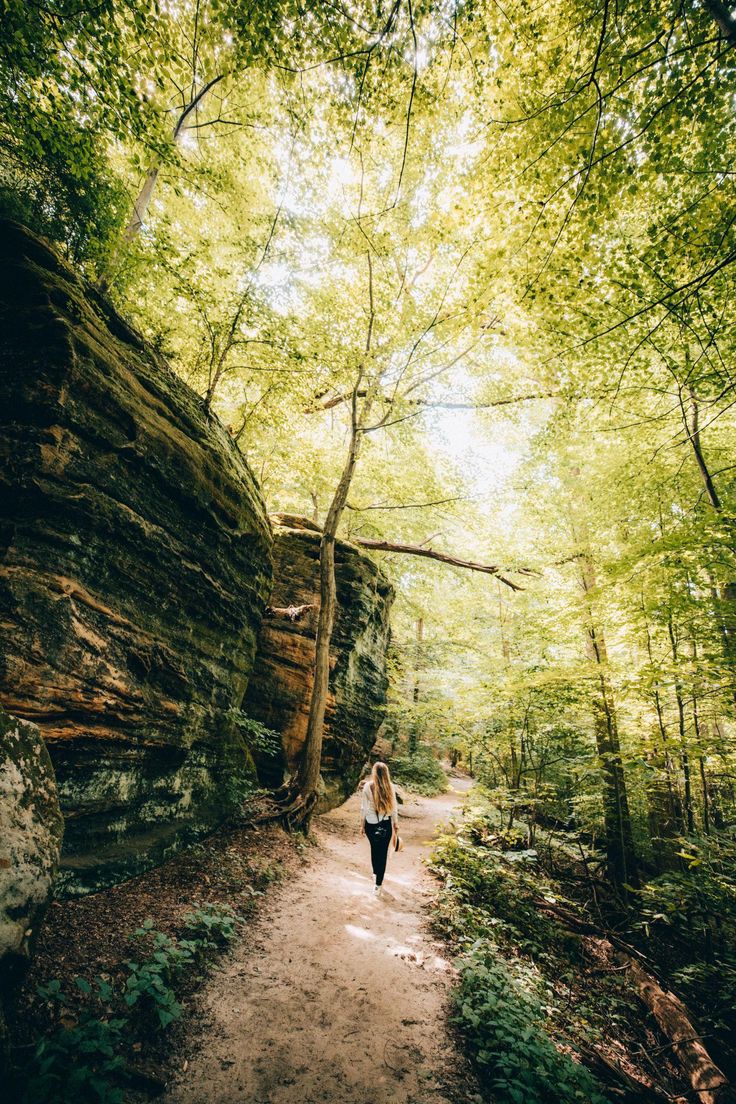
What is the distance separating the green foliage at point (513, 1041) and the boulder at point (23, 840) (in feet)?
10.6

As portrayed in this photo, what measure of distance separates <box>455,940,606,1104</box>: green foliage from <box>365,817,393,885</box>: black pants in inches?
62.7

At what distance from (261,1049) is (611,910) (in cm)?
707

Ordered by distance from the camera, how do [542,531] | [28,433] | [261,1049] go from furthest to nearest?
1. [542,531]
2. [28,433]
3. [261,1049]

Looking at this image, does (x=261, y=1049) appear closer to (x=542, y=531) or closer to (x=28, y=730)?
(x=28, y=730)

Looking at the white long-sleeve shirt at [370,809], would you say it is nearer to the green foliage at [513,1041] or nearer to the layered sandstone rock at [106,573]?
the green foliage at [513,1041]

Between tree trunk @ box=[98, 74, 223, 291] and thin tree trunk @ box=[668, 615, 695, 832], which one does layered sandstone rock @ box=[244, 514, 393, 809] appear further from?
thin tree trunk @ box=[668, 615, 695, 832]

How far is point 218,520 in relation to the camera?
20.8 feet

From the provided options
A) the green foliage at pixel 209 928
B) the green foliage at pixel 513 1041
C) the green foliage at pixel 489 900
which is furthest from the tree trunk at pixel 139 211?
the green foliage at pixel 489 900

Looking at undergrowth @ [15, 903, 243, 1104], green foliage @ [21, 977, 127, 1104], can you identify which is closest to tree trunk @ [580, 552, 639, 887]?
undergrowth @ [15, 903, 243, 1104]

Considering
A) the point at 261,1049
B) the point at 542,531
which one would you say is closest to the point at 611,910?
the point at 261,1049

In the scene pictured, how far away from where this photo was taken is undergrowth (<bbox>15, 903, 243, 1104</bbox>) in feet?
7.14

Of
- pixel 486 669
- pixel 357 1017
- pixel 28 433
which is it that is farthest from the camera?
pixel 486 669

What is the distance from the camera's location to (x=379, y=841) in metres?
5.72

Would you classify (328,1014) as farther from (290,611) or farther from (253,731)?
(290,611)
